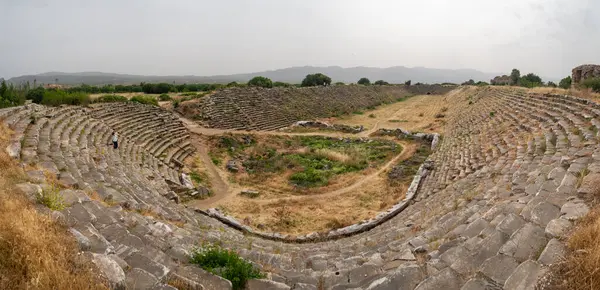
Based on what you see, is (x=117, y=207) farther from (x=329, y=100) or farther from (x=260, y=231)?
(x=329, y=100)

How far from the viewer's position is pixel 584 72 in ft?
105

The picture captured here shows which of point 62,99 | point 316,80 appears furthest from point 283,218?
point 316,80

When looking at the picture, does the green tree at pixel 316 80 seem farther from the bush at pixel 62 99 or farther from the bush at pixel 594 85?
the bush at pixel 62 99

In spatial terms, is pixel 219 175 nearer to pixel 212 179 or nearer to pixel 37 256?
pixel 212 179

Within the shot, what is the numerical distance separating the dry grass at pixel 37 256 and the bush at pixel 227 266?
1616mm

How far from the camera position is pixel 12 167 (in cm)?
680

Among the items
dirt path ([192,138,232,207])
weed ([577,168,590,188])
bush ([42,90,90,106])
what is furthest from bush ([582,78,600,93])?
bush ([42,90,90,106])

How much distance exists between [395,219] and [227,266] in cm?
805

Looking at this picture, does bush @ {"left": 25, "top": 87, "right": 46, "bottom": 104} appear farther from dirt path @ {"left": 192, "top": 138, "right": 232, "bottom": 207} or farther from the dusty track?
dirt path @ {"left": 192, "top": 138, "right": 232, "bottom": 207}

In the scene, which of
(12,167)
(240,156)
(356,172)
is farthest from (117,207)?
(240,156)

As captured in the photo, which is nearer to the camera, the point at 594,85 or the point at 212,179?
the point at 212,179

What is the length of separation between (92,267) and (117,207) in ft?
12.3

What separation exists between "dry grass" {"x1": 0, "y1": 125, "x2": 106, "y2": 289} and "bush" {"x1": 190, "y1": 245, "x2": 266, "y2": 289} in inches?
63.6

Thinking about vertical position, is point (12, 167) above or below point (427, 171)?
above
